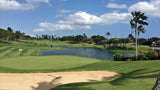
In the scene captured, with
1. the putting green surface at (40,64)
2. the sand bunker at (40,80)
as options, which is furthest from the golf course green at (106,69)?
the sand bunker at (40,80)

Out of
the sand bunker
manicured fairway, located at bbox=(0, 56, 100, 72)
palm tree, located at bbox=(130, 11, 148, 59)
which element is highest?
palm tree, located at bbox=(130, 11, 148, 59)

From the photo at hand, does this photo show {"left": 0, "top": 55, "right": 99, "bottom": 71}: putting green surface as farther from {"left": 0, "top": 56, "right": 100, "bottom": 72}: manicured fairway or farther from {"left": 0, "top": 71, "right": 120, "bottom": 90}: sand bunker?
{"left": 0, "top": 71, "right": 120, "bottom": 90}: sand bunker

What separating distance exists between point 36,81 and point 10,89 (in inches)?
109

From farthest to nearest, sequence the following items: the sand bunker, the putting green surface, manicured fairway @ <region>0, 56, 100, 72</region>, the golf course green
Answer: the putting green surface → manicured fairway @ <region>0, 56, 100, 72</region> → the sand bunker → the golf course green

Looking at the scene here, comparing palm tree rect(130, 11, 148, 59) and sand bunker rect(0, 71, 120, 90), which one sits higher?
palm tree rect(130, 11, 148, 59)

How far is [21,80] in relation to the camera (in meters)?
14.6

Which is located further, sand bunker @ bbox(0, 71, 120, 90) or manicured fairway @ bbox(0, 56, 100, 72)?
manicured fairway @ bbox(0, 56, 100, 72)

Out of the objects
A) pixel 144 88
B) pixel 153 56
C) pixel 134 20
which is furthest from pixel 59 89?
pixel 134 20

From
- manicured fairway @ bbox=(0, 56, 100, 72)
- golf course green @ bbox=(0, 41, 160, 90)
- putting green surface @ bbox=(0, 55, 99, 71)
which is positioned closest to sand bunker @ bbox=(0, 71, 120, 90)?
golf course green @ bbox=(0, 41, 160, 90)

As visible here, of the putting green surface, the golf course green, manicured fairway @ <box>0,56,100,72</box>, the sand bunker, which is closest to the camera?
the golf course green

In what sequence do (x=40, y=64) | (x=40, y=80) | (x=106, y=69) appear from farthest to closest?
(x=40, y=64)
(x=106, y=69)
(x=40, y=80)

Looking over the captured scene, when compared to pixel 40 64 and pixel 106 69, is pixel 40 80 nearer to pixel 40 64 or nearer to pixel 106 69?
pixel 40 64

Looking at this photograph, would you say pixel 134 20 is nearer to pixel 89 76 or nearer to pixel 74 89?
pixel 89 76

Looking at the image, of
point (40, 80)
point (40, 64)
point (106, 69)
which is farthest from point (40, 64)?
point (106, 69)
